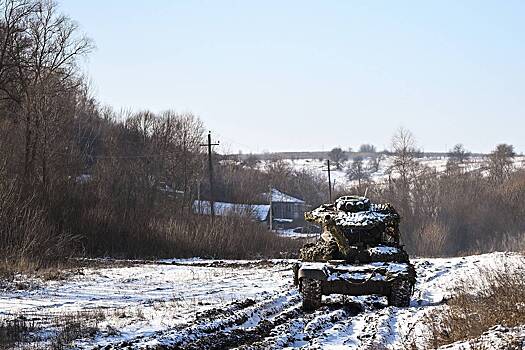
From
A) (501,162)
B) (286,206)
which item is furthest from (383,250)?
(501,162)

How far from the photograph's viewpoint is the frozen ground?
459 inches

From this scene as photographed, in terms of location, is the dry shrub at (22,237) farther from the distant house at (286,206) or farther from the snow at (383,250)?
the distant house at (286,206)

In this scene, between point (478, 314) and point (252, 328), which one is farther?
point (252, 328)

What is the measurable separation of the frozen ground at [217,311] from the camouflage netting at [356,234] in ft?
3.47

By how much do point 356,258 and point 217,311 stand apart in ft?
11.6

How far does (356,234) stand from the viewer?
675 inches

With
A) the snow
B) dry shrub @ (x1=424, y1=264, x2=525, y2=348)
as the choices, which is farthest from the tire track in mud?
dry shrub @ (x1=424, y1=264, x2=525, y2=348)

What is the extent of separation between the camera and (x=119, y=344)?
1110cm

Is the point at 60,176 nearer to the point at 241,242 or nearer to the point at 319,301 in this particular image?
the point at 241,242

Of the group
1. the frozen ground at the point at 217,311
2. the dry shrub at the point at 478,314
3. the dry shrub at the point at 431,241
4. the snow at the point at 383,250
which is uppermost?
the snow at the point at 383,250

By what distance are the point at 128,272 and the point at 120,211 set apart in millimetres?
15516

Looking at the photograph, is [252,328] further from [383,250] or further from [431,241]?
[431,241]

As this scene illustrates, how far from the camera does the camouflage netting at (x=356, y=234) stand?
16.6m

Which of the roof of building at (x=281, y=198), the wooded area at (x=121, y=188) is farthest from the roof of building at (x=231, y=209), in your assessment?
the roof of building at (x=281, y=198)
